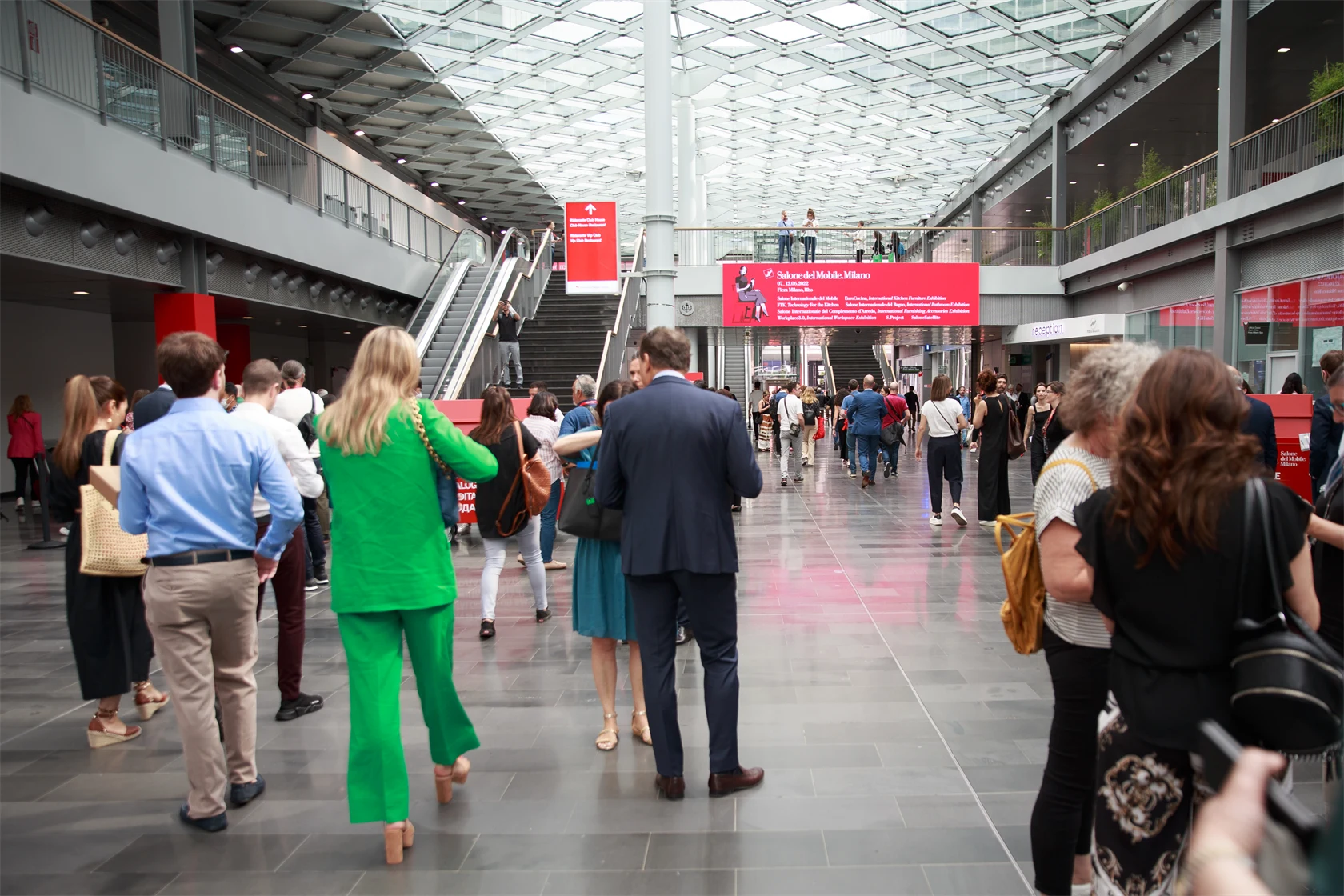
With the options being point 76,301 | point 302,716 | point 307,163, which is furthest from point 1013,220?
point 302,716

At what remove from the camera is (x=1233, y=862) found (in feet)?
3.26

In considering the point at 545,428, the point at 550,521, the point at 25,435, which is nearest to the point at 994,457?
the point at 550,521

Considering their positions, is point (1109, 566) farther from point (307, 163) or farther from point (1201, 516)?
point (307, 163)

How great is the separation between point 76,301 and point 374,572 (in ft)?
54.2

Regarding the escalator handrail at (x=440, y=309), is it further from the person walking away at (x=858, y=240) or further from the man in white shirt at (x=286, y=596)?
the man in white shirt at (x=286, y=596)

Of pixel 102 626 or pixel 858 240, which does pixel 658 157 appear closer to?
pixel 102 626

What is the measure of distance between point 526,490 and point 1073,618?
12.3 ft

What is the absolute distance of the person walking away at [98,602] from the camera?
14.0ft

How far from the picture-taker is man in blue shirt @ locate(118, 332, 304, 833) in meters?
3.31

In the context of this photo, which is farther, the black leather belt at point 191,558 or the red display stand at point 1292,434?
the red display stand at point 1292,434

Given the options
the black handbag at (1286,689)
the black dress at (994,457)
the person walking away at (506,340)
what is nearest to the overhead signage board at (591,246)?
the person walking away at (506,340)

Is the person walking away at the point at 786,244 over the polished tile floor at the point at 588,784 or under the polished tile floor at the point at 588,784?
over

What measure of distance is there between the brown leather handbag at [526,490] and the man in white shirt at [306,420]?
166cm

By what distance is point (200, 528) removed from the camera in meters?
3.31
